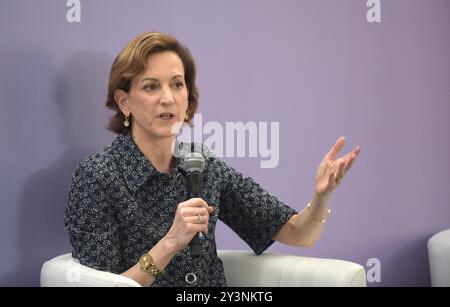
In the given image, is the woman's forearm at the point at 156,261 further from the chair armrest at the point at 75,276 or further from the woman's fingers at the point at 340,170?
the woman's fingers at the point at 340,170

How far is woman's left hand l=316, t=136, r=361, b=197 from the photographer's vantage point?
191 centimetres

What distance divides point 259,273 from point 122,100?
68cm

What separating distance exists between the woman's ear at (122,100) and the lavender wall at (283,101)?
179 mm

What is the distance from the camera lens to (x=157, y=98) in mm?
2002

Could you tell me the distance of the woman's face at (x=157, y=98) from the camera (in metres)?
2.00

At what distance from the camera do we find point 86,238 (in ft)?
6.11

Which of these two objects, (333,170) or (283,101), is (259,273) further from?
(283,101)

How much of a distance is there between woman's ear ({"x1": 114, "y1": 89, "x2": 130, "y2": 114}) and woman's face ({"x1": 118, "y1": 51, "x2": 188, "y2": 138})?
0.01m

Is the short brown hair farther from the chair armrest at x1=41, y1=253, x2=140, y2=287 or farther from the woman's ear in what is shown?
the chair armrest at x1=41, y1=253, x2=140, y2=287

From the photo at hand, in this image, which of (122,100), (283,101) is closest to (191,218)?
(122,100)

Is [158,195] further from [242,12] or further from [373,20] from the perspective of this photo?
[373,20]

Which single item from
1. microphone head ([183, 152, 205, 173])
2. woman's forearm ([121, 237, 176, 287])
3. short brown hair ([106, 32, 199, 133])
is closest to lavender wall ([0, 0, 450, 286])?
short brown hair ([106, 32, 199, 133])
